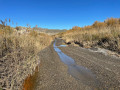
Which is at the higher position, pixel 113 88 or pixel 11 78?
pixel 11 78

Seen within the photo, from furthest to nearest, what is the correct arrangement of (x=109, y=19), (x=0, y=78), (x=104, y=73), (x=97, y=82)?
(x=109, y=19)
(x=104, y=73)
(x=97, y=82)
(x=0, y=78)

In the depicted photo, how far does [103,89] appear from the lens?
6.03 feet

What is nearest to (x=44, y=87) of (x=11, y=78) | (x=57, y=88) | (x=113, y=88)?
(x=57, y=88)

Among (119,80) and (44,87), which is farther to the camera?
(119,80)

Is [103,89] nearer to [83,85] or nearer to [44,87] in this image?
[83,85]

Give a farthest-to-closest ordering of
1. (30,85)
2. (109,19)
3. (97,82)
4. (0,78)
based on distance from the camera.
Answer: (109,19)
(97,82)
(30,85)
(0,78)

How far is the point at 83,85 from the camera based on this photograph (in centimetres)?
199

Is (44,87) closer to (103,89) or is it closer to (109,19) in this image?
(103,89)

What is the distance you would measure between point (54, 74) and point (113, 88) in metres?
1.59

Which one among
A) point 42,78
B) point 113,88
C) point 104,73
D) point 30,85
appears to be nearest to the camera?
point 113,88

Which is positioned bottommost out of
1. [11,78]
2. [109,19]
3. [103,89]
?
[103,89]

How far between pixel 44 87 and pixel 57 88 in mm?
322

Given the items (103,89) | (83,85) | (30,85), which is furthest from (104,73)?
(30,85)

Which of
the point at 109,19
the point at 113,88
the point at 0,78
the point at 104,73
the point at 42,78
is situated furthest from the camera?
the point at 109,19
